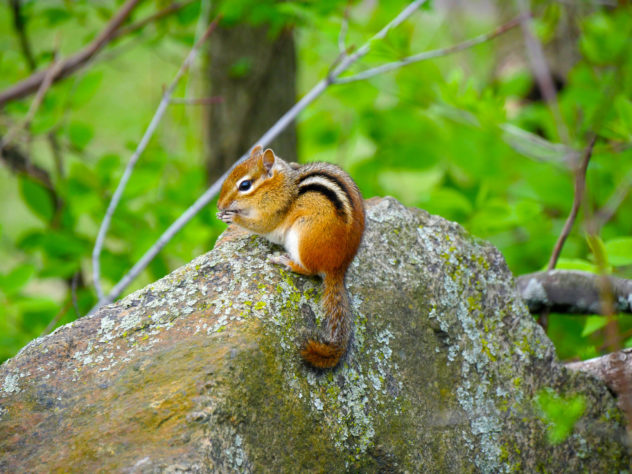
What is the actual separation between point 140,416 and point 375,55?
7.30 ft

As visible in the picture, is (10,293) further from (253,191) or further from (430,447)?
(430,447)

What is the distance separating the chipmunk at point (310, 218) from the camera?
70.9 inches

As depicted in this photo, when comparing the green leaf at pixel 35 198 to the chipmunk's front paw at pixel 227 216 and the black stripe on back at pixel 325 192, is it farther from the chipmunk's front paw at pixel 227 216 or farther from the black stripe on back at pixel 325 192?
the black stripe on back at pixel 325 192

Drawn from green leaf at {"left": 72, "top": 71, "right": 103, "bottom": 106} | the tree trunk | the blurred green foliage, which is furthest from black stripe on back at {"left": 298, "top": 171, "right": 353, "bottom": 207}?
the tree trunk

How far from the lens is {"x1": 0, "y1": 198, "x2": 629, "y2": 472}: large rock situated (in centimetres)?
152

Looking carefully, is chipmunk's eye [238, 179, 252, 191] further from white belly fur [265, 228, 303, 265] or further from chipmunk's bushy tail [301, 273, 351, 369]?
chipmunk's bushy tail [301, 273, 351, 369]

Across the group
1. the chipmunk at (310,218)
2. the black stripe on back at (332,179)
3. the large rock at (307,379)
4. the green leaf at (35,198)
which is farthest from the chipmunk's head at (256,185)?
the green leaf at (35,198)

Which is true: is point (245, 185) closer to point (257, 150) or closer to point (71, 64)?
point (257, 150)

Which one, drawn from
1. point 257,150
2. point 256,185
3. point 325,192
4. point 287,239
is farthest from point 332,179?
point 257,150

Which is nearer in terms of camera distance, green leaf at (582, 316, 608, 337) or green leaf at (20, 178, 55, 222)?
green leaf at (582, 316, 608, 337)

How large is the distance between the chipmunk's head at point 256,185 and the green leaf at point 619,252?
119cm

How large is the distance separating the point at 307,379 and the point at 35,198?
2337 mm

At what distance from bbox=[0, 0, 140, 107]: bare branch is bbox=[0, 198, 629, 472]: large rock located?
2054 mm

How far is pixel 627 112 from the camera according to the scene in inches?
109
